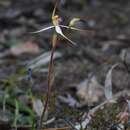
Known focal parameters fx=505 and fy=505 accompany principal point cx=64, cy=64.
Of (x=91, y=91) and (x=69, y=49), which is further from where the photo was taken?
(x=69, y=49)

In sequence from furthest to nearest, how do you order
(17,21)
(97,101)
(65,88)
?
(17,21), (65,88), (97,101)

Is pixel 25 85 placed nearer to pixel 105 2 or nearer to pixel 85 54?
pixel 85 54

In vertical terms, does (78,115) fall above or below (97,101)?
above

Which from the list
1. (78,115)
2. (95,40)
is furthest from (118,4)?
(78,115)

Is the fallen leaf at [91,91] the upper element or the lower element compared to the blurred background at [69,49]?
upper

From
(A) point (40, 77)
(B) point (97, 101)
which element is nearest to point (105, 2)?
(A) point (40, 77)

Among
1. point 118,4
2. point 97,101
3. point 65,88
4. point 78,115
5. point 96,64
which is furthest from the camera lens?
point 118,4

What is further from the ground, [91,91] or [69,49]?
[91,91]

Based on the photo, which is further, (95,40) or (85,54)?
(95,40)

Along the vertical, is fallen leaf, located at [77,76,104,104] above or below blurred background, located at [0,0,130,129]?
above
